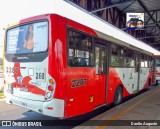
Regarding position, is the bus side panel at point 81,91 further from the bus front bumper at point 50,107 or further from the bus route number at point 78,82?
the bus front bumper at point 50,107

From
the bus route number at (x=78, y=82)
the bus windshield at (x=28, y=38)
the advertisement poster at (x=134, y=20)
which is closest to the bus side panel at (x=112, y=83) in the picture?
the bus route number at (x=78, y=82)

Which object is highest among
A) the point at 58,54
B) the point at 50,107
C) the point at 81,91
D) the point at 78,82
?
the point at 58,54

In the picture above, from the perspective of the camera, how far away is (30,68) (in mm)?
5852

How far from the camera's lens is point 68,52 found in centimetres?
563

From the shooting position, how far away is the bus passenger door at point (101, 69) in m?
7.24

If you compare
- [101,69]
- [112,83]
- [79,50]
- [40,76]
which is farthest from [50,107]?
[112,83]

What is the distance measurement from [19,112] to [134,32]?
1963 cm

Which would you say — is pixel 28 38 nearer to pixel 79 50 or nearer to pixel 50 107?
pixel 79 50

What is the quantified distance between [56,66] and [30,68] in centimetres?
94

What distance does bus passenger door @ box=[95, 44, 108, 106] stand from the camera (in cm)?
724

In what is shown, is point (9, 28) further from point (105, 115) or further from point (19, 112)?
point (105, 115)

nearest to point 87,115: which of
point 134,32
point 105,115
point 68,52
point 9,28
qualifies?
point 105,115

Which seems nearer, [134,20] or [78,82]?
[78,82]

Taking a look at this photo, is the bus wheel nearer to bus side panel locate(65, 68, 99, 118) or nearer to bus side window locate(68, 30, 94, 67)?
bus side panel locate(65, 68, 99, 118)
